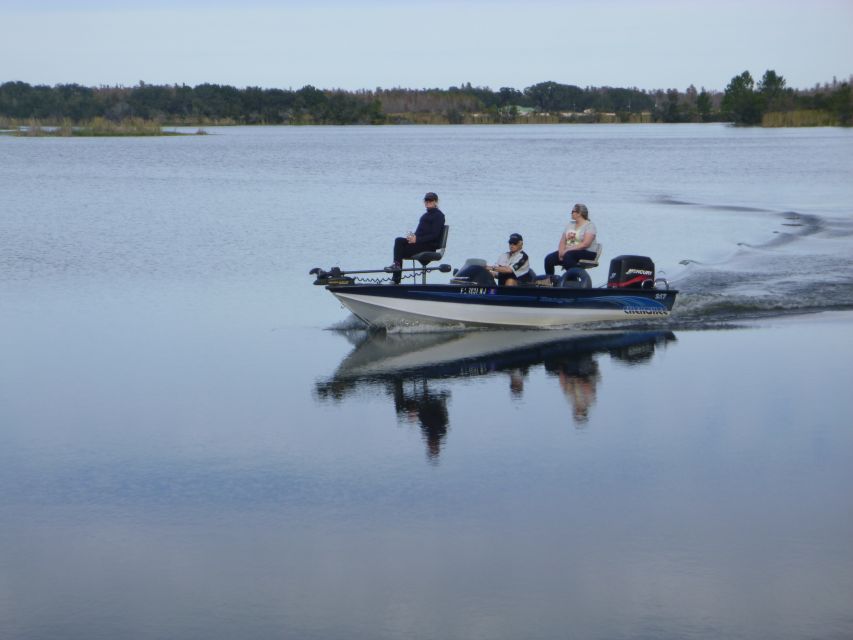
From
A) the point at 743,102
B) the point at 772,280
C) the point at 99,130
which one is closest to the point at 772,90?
the point at 743,102

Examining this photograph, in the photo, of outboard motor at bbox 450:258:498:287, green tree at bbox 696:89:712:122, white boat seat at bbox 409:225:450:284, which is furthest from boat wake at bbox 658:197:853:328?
green tree at bbox 696:89:712:122

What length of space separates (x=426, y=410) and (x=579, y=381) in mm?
2433

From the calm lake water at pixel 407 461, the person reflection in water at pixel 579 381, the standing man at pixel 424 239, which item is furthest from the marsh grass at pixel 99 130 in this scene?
the person reflection in water at pixel 579 381

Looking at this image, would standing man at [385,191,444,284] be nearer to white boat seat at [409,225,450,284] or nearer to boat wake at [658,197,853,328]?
white boat seat at [409,225,450,284]

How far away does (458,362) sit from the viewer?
16.3 m

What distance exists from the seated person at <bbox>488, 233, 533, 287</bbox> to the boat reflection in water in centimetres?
81

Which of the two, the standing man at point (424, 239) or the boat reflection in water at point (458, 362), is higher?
the standing man at point (424, 239)

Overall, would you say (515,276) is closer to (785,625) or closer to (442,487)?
(442,487)

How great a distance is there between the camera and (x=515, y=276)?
18438 millimetres

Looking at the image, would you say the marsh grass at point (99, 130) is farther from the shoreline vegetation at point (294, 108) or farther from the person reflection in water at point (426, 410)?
the person reflection in water at point (426, 410)

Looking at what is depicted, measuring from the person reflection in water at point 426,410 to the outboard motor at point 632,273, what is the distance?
17.2 ft

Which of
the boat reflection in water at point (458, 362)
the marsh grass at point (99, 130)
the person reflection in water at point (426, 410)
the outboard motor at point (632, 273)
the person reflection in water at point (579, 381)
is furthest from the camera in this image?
the marsh grass at point (99, 130)

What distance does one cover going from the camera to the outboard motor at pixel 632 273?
19.0 m

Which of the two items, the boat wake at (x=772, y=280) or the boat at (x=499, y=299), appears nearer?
the boat at (x=499, y=299)
